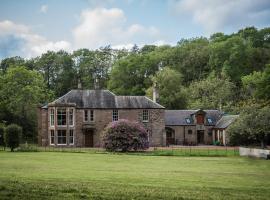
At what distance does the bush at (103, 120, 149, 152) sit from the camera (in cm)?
5166

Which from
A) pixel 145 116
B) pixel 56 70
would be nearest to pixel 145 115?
pixel 145 116

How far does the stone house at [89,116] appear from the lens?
61.3 metres

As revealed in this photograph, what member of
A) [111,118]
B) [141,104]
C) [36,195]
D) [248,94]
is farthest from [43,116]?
[36,195]

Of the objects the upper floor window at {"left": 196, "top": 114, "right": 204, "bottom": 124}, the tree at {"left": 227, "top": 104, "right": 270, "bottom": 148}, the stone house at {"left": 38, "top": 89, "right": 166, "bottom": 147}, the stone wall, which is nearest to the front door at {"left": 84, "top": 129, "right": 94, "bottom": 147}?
the stone house at {"left": 38, "top": 89, "right": 166, "bottom": 147}

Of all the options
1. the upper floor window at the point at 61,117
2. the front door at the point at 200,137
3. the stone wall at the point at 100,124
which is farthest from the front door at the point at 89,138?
the front door at the point at 200,137

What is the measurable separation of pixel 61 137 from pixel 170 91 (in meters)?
32.5

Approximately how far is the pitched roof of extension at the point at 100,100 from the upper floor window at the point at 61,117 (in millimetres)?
1211

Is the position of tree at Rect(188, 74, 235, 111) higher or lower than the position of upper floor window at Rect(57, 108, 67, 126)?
higher

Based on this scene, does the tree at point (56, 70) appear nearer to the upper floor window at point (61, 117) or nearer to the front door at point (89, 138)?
the front door at point (89, 138)

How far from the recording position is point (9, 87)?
72875 millimetres

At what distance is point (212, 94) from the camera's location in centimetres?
8744

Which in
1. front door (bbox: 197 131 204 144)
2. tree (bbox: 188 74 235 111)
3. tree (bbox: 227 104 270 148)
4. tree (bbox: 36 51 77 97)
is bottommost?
front door (bbox: 197 131 204 144)

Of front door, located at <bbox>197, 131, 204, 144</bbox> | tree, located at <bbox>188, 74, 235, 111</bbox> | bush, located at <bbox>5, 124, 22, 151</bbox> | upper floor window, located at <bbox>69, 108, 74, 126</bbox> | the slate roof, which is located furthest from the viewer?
tree, located at <bbox>188, 74, 235, 111</bbox>

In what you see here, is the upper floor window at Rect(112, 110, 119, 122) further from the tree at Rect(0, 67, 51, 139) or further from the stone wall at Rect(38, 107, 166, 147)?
the tree at Rect(0, 67, 51, 139)
